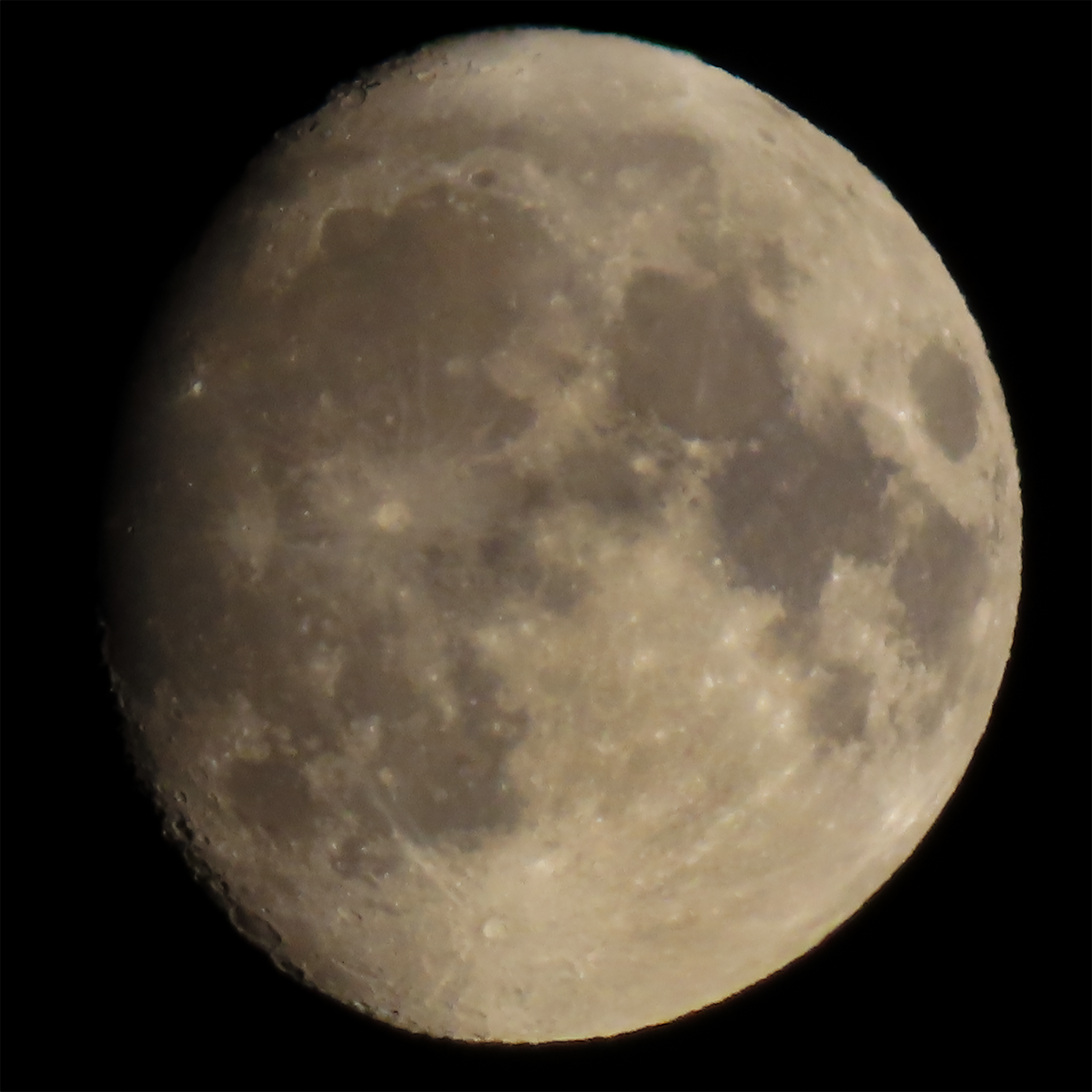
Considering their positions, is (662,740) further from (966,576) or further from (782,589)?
(966,576)

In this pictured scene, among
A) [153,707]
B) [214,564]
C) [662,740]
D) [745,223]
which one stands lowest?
[662,740]

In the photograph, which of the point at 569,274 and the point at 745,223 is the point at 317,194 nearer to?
the point at 569,274

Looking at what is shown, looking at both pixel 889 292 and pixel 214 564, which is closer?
pixel 214 564

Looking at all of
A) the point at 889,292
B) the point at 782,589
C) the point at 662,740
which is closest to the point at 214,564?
the point at 662,740

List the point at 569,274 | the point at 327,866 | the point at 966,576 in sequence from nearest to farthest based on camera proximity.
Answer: the point at 569,274 < the point at 327,866 < the point at 966,576

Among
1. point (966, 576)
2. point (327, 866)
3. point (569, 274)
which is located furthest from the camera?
point (966, 576)

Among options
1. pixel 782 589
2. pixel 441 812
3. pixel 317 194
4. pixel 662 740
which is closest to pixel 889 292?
pixel 782 589

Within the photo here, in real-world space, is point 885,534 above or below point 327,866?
above
